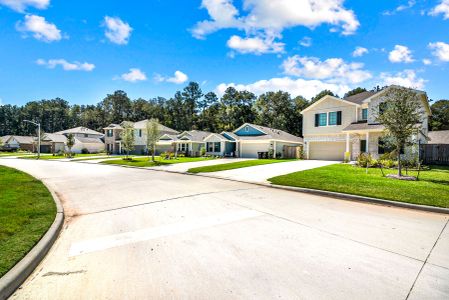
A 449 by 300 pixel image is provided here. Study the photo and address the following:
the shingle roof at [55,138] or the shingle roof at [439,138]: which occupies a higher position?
the shingle roof at [55,138]

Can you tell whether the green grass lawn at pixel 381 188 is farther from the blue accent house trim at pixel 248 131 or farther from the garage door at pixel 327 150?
the blue accent house trim at pixel 248 131

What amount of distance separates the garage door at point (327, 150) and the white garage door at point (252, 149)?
6.92 meters

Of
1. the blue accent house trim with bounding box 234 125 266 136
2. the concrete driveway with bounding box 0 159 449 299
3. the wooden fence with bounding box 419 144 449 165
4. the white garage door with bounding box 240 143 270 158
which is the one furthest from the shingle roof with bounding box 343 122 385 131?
the concrete driveway with bounding box 0 159 449 299


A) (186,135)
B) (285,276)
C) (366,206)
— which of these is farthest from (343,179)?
(186,135)

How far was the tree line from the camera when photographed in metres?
55.8

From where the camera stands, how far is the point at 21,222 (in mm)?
5438

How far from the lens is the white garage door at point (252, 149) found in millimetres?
34472

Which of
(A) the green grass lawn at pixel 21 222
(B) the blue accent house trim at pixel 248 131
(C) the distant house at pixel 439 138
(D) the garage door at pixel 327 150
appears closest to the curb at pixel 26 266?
(A) the green grass lawn at pixel 21 222

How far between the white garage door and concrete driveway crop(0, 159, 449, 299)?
26.8 m

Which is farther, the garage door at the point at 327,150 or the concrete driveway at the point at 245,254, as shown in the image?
the garage door at the point at 327,150

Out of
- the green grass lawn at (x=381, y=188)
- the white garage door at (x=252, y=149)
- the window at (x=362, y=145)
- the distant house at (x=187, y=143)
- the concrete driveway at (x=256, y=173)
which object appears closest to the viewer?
the green grass lawn at (x=381, y=188)

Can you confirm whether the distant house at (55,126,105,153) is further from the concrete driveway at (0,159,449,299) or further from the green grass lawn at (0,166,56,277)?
the concrete driveway at (0,159,449,299)

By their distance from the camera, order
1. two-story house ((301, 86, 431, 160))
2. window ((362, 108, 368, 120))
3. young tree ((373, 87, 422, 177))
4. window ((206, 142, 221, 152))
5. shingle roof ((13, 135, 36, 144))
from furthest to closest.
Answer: shingle roof ((13, 135, 36, 144)), window ((206, 142, 221, 152)), window ((362, 108, 368, 120)), two-story house ((301, 86, 431, 160)), young tree ((373, 87, 422, 177))

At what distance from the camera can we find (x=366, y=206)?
800 centimetres
